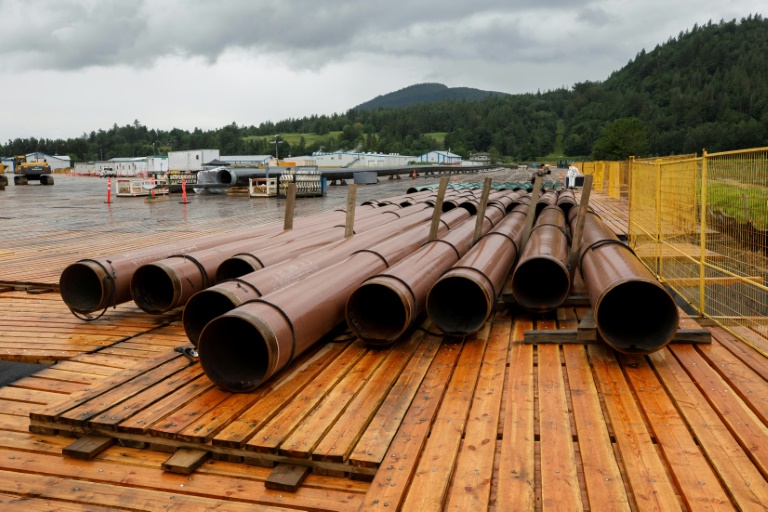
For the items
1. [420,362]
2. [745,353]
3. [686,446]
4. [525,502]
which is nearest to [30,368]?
[420,362]

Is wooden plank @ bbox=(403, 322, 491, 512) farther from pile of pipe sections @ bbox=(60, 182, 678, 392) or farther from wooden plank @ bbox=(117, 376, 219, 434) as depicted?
wooden plank @ bbox=(117, 376, 219, 434)

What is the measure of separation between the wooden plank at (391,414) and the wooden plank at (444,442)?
256mm

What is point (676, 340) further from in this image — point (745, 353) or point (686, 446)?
point (686, 446)

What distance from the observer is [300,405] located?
14.6ft

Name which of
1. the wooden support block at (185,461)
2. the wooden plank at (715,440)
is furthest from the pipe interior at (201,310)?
the wooden plank at (715,440)

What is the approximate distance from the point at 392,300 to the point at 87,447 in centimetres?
321

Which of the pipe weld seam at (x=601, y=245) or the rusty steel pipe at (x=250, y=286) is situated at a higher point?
the pipe weld seam at (x=601, y=245)

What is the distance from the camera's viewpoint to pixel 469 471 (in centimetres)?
350

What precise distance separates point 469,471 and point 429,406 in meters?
0.95

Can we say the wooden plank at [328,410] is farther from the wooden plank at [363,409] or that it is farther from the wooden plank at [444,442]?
the wooden plank at [444,442]

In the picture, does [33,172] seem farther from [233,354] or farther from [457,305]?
[233,354]

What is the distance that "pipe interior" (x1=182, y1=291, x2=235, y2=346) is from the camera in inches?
224

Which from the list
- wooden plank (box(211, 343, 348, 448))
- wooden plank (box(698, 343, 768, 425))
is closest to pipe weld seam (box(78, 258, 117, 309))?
wooden plank (box(211, 343, 348, 448))

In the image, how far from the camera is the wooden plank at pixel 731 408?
365 centimetres
